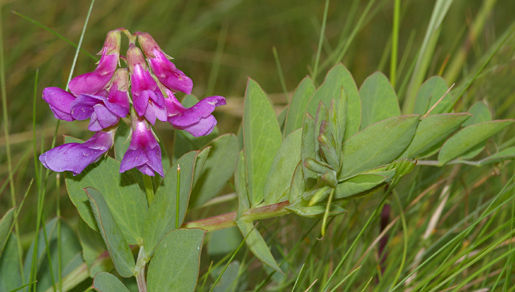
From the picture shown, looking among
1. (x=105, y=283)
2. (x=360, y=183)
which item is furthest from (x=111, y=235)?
(x=360, y=183)

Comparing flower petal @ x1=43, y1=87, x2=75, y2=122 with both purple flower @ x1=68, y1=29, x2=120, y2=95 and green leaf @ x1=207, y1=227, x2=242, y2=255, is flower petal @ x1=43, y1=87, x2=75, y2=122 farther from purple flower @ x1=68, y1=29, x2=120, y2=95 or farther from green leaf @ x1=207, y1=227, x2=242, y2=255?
green leaf @ x1=207, y1=227, x2=242, y2=255

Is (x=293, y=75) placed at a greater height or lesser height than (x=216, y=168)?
lesser

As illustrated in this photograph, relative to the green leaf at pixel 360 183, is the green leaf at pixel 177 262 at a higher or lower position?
lower

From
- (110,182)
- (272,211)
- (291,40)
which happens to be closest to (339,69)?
(272,211)

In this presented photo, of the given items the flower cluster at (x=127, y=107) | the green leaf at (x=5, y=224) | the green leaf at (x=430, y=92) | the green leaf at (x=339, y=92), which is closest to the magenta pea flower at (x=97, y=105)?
the flower cluster at (x=127, y=107)

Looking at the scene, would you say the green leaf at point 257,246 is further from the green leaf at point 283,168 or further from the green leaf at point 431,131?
the green leaf at point 431,131

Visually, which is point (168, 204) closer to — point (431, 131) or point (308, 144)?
point (308, 144)
